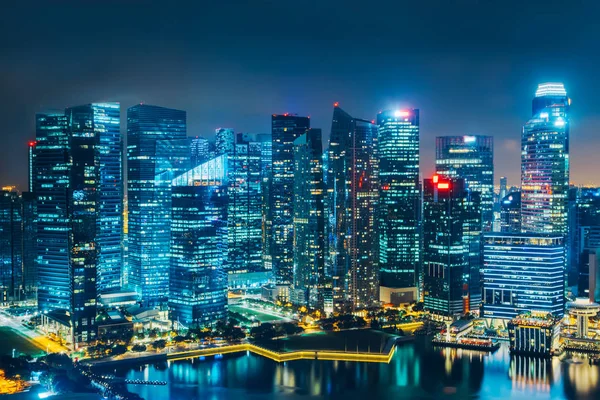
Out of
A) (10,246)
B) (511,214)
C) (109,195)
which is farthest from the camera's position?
(511,214)

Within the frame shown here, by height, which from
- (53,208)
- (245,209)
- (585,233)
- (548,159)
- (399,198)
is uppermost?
(548,159)

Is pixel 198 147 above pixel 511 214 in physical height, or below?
above

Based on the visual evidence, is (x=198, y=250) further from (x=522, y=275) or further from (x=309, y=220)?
(x=522, y=275)

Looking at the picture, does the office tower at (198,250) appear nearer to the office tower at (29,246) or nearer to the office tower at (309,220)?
the office tower at (309,220)

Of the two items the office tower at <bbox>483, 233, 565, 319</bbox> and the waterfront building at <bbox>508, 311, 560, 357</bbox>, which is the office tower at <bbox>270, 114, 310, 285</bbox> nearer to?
the office tower at <bbox>483, 233, 565, 319</bbox>

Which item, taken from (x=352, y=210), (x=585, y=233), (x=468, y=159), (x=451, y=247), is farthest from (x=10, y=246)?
(x=585, y=233)

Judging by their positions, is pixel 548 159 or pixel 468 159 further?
pixel 468 159

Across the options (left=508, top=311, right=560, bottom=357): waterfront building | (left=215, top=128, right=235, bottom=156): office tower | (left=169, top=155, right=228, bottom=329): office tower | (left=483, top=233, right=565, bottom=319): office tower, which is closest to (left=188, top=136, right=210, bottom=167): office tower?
(left=215, top=128, right=235, bottom=156): office tower
